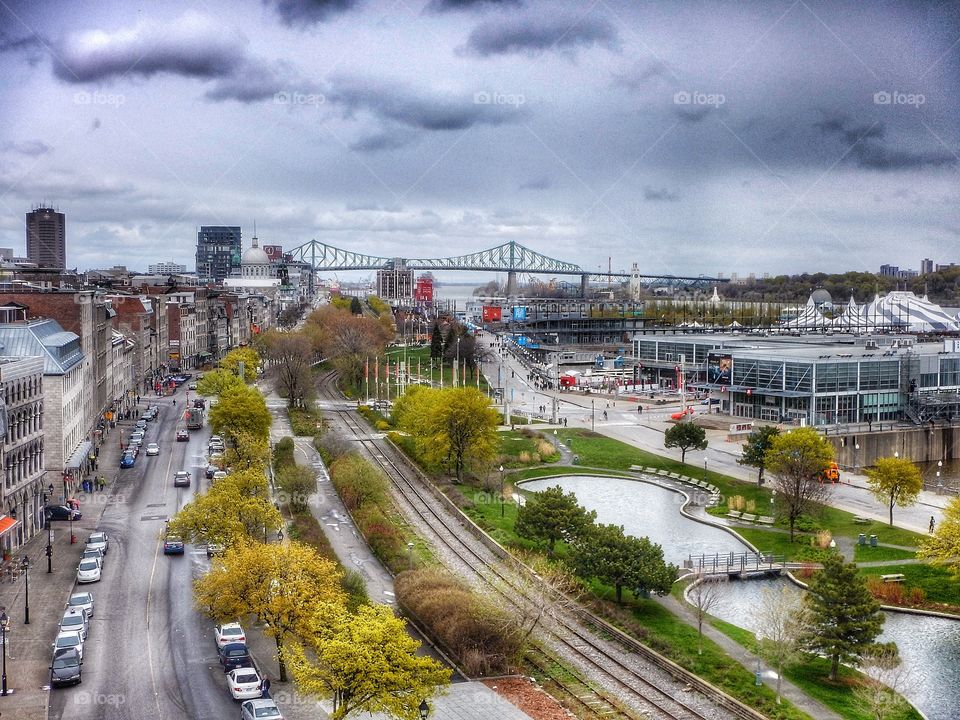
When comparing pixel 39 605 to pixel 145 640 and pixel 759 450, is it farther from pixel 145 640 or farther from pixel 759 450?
pixel 759 450

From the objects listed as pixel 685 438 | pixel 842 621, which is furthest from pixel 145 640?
pixel 685 438

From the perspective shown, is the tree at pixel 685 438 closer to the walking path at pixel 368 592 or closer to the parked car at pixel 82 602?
the walking path at pixel 368 592

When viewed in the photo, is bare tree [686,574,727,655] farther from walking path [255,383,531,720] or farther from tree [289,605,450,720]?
Answer: tree [289,605,450,720]

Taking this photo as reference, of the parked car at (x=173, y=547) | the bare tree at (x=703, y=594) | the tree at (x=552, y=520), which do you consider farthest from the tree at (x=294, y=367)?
the bare tree at (x=703, y=594)

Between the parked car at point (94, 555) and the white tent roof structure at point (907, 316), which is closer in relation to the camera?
the parked car at point (94, 555)

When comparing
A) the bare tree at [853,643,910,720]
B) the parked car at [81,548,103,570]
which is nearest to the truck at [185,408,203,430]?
the parked car at [81,548,103,570]

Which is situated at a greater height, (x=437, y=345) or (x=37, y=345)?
(x=37, y=345)
